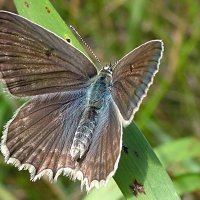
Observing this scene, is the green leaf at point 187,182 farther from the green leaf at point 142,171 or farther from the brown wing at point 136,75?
the brown wing at point 136,75

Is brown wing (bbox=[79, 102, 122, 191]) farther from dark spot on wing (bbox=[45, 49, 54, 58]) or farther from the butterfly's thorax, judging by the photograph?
dark spot on wing (bbox=[45, 49, 54, 58])

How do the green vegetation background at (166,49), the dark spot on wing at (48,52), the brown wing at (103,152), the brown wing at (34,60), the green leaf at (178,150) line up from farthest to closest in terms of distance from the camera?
the green vegetation background at (166,49)
the green leaf at (178,150)
the dark spot on wing at (48,52)
the brown wing at (34,60)
the brown wing at (103,152)

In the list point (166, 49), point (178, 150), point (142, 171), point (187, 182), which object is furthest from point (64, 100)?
point (166, 49)

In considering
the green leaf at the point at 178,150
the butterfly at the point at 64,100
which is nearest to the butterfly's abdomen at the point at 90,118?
the butterfly at the point at 64,100

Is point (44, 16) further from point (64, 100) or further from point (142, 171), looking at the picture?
point (142, 171)

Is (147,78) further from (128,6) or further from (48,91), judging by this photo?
(128,6)

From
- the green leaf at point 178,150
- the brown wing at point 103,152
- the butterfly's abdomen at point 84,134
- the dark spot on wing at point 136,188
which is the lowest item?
the green leaf at point 178,150

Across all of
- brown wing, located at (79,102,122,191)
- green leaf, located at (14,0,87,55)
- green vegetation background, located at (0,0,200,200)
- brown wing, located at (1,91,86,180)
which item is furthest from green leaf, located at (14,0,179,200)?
green vegetation background, located at (0,0,200,200)
